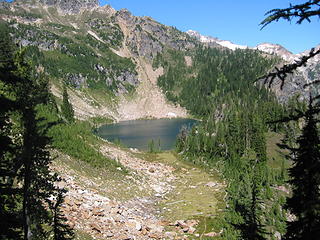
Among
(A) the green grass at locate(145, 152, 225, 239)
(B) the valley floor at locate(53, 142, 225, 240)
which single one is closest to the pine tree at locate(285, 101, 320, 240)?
(B) the valley floor at locate(53, 142, 225, 240)

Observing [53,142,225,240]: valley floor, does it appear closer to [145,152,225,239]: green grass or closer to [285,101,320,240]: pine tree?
[145,152,225,239]: green grass

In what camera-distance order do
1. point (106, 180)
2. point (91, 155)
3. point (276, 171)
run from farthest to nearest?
point (276, 171) → point (91, 155) → point (106, 180)

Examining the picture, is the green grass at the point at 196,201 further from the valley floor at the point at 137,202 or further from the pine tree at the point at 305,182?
the pine tree at the point at 305,182

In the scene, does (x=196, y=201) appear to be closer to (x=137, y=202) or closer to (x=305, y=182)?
(x=137, y=202)

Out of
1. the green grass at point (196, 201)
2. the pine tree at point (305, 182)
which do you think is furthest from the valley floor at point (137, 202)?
the pine tree at point (305, 182)

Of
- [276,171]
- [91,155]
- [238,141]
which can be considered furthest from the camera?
[238,141]

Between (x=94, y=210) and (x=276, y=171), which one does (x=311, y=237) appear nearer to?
(x=94, y=210)

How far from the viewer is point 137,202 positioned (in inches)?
2037

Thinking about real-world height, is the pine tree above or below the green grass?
above

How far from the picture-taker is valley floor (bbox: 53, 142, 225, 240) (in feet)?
119

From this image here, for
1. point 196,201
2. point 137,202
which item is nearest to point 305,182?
point 137,202

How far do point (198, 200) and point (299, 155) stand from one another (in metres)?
45.8

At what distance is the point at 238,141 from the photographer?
105 metres

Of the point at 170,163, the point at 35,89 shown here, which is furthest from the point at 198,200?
the point at 35,89
